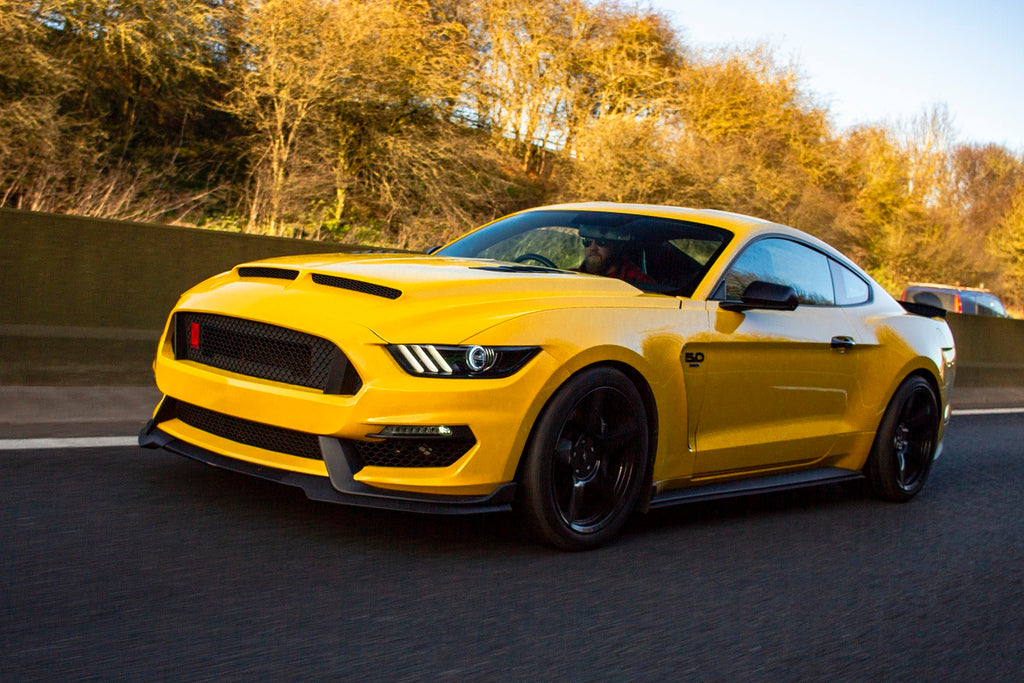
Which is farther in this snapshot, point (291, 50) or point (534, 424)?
point (291, 50)

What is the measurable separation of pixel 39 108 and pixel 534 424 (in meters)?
17.1

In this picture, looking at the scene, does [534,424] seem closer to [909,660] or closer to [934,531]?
[909,660]

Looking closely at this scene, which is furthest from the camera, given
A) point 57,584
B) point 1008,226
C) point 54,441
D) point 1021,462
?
point 1008,226

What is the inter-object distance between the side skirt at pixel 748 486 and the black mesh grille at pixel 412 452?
45.0 inches

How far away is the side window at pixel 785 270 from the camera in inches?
230

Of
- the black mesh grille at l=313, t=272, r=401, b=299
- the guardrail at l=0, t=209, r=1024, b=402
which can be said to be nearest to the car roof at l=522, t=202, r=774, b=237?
the black mesh grille at l=313, t=272, r=401, b=299

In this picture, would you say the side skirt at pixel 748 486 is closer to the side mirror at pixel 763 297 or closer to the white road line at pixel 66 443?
the side mirror at pixel 763 297

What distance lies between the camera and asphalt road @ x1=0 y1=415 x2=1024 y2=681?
3400 millimetres

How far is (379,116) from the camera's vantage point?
2469 centimetres

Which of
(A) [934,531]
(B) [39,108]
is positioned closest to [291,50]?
A: (B) [39,108]

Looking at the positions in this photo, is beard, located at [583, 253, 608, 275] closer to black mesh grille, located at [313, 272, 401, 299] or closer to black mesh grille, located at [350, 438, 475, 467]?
black mesh grille, located at [313, 272, 401, 299]

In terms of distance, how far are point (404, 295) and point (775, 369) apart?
2.14m

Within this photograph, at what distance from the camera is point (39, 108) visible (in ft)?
62.9

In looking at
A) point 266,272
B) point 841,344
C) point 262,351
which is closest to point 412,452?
point 262,351
